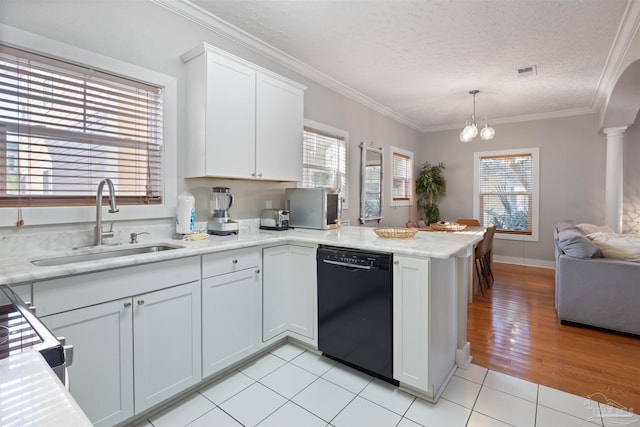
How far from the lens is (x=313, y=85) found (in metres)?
3.76

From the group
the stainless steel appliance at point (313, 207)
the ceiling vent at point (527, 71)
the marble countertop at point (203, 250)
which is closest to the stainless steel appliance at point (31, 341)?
the marble countertop at point (203, 250)

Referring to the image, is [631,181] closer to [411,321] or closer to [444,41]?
[444,41]

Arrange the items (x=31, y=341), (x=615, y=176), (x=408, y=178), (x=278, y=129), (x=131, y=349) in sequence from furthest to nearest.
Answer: (x=408, y=178) → (x=615, y=176) → (x=278, y=129) → (x=131, y=349) → (x=31, y=341)

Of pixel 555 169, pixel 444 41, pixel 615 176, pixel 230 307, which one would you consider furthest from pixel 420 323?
pixel 555 169

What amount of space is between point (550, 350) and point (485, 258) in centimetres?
198

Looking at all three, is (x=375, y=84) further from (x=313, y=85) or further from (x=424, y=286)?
(x=424, y=286)

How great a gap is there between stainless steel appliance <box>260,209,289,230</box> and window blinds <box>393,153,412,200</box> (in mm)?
3070

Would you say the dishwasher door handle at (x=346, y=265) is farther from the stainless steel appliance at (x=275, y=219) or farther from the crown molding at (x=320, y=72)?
the crown molding at (x=320, y=72)

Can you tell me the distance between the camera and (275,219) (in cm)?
299

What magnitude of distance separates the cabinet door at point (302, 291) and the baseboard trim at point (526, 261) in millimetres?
4868

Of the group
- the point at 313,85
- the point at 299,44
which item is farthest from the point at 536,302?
the point at 299,44

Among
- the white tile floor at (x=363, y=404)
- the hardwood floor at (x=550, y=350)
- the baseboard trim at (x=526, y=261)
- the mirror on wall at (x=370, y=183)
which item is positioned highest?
the mirror on wall at (x=370, y=183)

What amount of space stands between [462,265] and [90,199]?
253 cm

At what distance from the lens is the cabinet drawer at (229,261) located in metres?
2.03
